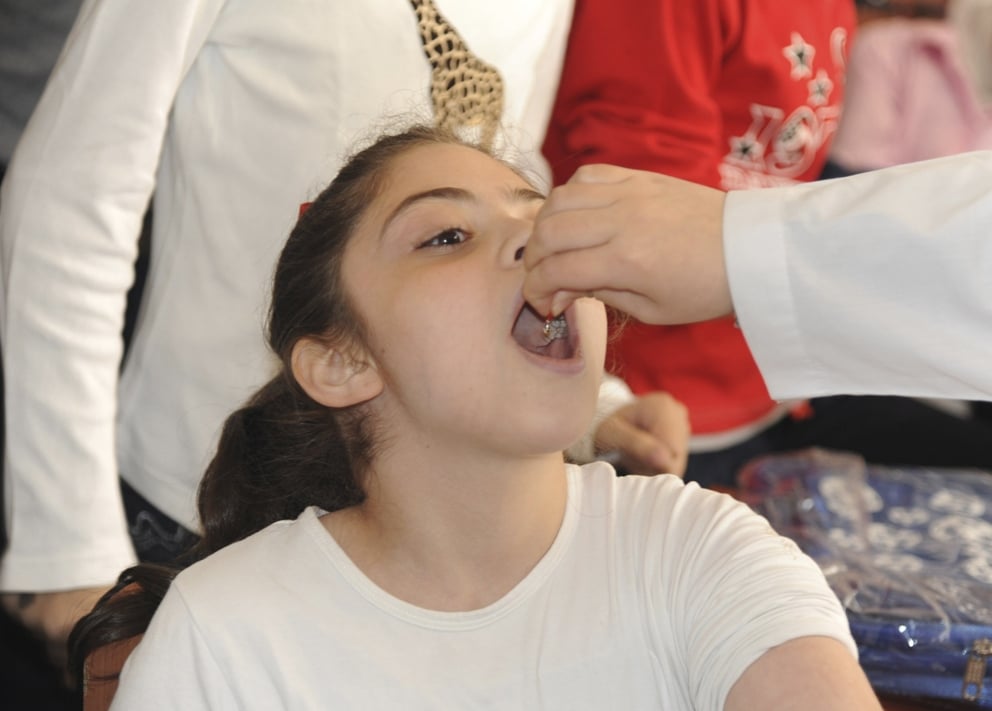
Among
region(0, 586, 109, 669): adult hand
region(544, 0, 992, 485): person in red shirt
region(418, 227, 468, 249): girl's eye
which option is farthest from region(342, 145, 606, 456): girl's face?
region(544, 0, 992, 485): person in red shirt

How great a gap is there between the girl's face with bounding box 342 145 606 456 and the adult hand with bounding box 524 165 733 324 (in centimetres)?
11

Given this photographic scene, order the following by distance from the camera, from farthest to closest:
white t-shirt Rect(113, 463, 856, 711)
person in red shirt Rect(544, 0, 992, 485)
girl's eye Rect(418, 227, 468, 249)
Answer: person in red shirt Rect(544, 0, 992, 485)
girl's eye Rect(418, 227, 468, 249)
white t-shirt Rect(113, 463, 856, 711)

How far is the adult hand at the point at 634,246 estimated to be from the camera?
83cm

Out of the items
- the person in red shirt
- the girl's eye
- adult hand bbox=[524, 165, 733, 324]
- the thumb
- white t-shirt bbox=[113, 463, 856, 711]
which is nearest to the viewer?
adult hand bbox=[524, 165, 733, 324]

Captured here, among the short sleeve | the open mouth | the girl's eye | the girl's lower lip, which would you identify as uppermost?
the girl's eye

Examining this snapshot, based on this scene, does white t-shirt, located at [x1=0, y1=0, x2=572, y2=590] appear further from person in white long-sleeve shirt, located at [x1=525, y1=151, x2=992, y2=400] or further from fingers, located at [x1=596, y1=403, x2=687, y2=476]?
person in white long-sleeve shirt, located at [x1=525, y1=151, x2=992, y2=400]

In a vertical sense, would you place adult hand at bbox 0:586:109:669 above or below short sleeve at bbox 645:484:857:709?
below

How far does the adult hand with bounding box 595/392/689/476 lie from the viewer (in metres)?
1.36

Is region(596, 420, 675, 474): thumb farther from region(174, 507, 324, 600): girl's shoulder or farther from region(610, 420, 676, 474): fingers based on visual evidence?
region(174, 507, 324, 600): girl's shoulder

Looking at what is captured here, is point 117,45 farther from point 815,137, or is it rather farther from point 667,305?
point 815,137

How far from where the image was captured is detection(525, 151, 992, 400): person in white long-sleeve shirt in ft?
2.74

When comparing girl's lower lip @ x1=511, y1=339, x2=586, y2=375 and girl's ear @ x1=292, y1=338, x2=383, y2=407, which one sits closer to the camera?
girl's lower lip @ x1=511, y1=339, x2=586, y2=375

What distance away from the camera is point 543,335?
1.06m

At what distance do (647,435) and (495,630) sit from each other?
0.44 metres
